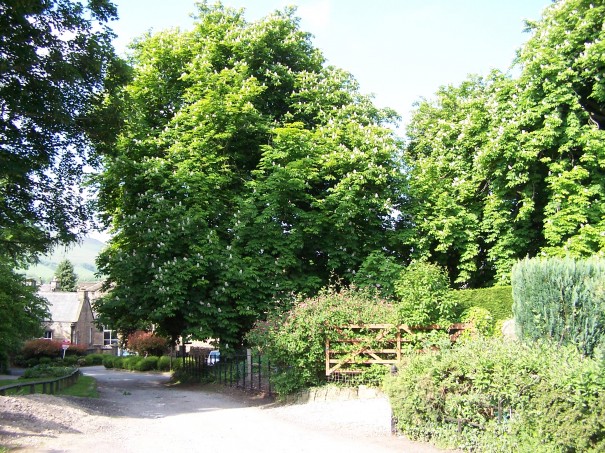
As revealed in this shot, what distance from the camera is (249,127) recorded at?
73.2 ft

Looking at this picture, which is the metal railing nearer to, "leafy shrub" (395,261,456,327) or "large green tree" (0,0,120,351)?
"leafy shrub" (395,261,456,327)

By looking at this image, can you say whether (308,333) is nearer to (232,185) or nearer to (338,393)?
(338,393)

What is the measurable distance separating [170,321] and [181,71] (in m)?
10.7

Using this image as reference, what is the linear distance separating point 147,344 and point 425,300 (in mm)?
36250

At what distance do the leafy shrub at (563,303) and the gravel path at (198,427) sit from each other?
410cm

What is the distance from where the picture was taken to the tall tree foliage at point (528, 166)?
728 inches

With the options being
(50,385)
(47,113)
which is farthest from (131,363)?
(47,113)

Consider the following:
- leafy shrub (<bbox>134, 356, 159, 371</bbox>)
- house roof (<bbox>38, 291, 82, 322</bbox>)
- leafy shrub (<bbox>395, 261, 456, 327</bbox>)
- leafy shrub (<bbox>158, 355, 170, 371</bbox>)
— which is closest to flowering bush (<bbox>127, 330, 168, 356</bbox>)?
leafy shrub (<bbox>134, 356, 159, 371</bbox>)

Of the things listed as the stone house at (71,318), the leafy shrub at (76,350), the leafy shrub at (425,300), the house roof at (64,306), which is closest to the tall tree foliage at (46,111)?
the leafy shrub at (425,300)

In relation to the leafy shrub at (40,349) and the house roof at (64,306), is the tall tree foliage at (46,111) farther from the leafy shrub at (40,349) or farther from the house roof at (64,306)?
the house roof at (64,306)

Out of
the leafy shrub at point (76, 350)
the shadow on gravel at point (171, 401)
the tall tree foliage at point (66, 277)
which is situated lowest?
the shadow on gravel at point (171, 401)

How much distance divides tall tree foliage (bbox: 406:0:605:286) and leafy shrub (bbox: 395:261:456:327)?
15.4 ft

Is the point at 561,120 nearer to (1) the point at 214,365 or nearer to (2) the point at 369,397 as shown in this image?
(2) the point at 369,397

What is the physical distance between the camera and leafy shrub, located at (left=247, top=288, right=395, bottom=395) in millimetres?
15109
